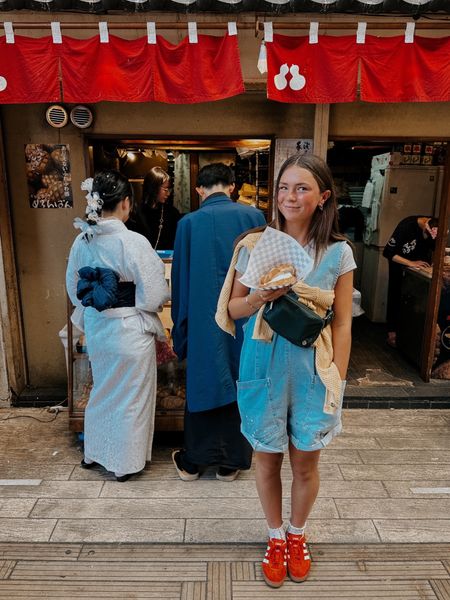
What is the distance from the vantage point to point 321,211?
92.7 inches

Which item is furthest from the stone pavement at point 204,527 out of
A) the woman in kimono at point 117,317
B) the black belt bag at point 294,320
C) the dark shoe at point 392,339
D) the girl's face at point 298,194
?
the dark shoe at point 392,339

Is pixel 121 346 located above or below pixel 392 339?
above

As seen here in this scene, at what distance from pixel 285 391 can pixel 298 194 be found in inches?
40.0

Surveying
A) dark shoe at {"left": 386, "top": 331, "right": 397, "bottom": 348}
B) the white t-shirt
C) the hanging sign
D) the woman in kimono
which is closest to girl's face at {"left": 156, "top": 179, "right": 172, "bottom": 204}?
the hanging sign

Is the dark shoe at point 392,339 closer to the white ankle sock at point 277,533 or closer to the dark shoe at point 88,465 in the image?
the white ankle sock at point 277,533

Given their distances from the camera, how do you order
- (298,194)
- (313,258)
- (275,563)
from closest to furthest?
(298,194) < (313,258) < (275,563)

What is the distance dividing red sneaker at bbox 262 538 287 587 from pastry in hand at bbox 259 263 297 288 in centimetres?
165

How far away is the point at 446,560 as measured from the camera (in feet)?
9.46

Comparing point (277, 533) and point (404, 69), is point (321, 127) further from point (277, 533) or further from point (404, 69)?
point (277, 533)

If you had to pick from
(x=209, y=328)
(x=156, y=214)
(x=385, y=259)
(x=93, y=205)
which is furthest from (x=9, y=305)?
(x=385, y=259)

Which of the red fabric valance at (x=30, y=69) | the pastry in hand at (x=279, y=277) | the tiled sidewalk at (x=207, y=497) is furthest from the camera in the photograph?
the red fabric valance at (x=30, y=69)

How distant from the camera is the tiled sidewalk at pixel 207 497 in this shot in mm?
3109

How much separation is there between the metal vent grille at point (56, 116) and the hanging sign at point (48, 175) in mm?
207

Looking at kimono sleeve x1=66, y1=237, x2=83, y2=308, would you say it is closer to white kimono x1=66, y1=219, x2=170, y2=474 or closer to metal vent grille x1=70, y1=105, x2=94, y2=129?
white kimono x1=66, y1=219, x2=170, y2=474
